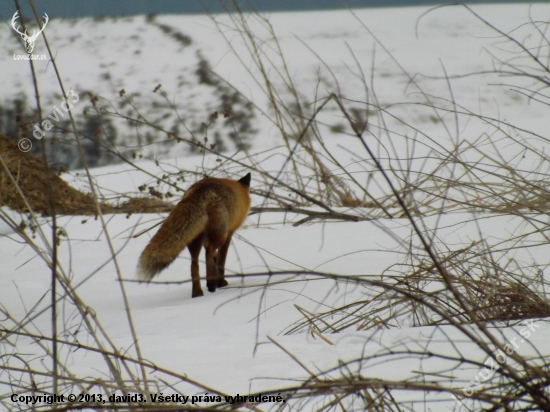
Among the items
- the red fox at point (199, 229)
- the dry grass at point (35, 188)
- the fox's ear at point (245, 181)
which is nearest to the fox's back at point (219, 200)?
the red fox at point (199, 229)

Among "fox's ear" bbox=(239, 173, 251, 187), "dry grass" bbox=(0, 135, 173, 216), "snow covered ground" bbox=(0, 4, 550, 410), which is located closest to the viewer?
"snow covered ground" bbox=(0, 4, 550, 410)

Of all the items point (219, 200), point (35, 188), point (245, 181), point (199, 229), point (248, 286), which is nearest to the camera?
point (248, 286)

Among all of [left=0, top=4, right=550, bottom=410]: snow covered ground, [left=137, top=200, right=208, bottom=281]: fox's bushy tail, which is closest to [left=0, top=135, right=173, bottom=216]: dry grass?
[left=0, top=4, right=550, bottom=410]: snow covered ground

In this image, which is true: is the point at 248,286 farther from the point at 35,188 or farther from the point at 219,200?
the point at 35,188

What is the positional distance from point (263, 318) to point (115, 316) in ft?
2.15

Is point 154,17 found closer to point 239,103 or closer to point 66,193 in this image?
point 239,103

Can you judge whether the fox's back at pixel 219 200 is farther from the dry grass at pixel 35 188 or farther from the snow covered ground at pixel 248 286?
the dry grass at pixel 35 188

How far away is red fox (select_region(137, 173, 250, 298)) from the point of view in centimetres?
269

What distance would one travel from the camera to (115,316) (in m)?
2.50

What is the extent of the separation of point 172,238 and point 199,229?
0.50 feet

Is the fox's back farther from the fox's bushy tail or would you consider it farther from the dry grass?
the dry grass

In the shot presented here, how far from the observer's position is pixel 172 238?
9.07ft

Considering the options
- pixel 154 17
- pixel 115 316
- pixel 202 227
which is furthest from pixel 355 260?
pixel 154 17

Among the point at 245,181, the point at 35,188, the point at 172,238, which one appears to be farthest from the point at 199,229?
the point at 35,188
